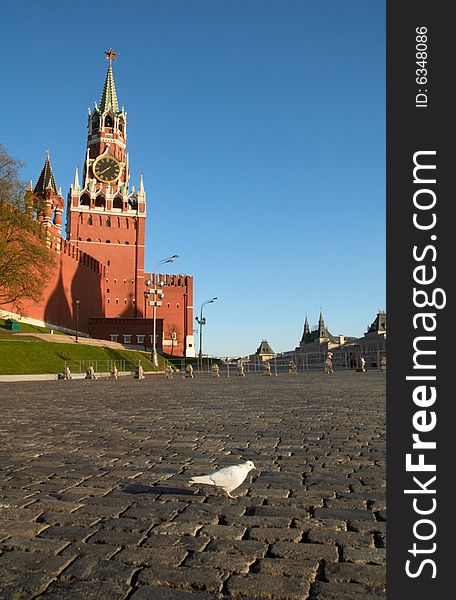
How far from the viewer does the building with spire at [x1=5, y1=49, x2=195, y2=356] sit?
6844cm

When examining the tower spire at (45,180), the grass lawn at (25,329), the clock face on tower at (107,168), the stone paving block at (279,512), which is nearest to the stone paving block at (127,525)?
the stone paving block at (279,512)

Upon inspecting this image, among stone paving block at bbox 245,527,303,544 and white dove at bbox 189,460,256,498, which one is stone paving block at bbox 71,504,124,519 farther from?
stone paving block at bbox 245,527,303,544

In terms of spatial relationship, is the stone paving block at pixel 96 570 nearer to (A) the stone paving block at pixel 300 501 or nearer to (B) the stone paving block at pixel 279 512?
(B) the stone paving block at pixel 279 512

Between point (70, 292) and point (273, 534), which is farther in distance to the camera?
point (70, 292)

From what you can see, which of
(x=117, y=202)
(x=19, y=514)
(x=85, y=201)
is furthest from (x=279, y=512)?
(x=117, y=202)

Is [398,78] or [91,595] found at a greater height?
[398,78]

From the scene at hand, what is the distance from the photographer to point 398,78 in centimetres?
234

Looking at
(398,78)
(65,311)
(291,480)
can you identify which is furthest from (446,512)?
(65,311)

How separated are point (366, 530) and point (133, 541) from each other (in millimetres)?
1364

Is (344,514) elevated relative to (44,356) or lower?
lower

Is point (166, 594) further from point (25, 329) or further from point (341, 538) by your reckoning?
point (25, 329)

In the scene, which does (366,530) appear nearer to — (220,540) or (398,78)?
(220,540)

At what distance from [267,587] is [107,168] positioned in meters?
83.8

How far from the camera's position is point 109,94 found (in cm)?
8850
